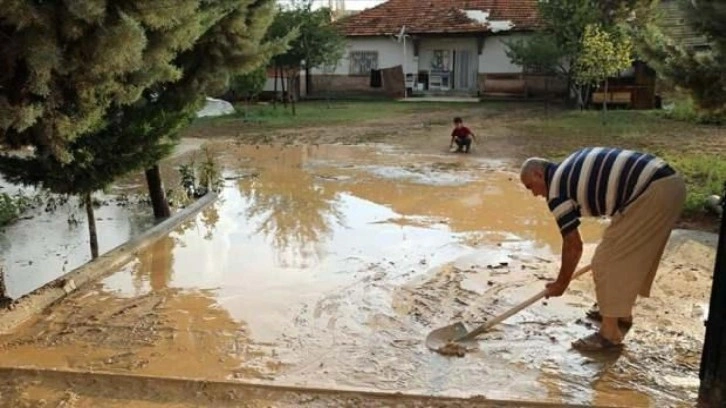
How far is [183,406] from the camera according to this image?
13.0ft

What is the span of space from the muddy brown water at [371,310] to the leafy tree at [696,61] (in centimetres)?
149

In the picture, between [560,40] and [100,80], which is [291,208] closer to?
[100,80]

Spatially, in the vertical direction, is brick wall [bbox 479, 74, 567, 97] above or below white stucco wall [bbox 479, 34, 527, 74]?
below

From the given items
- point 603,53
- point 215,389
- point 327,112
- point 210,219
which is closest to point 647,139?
point 603,53

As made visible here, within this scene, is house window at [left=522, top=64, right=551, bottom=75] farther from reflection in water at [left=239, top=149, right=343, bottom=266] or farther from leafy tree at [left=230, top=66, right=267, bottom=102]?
reflection in water at [left=239, top=149, right=343, bottom=266]

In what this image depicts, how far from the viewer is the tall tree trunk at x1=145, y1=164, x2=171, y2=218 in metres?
8.49

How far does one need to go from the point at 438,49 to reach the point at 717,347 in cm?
2661

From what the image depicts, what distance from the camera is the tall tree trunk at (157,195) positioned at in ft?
27.9

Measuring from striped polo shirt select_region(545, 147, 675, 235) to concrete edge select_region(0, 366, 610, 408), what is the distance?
120 cm

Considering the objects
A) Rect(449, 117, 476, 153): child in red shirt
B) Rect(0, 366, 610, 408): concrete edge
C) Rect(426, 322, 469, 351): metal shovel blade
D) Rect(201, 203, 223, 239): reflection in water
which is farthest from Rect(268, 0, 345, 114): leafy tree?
Rect(0, 366, 610, 408): concrete edge

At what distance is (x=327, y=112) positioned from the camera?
23.4m

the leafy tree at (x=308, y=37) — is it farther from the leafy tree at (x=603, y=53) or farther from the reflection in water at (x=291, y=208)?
the reflection in water at (x=291, y=208)

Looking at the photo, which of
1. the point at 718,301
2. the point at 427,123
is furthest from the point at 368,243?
the point at 427,123

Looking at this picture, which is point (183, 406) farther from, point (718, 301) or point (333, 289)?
point (718, 301)
